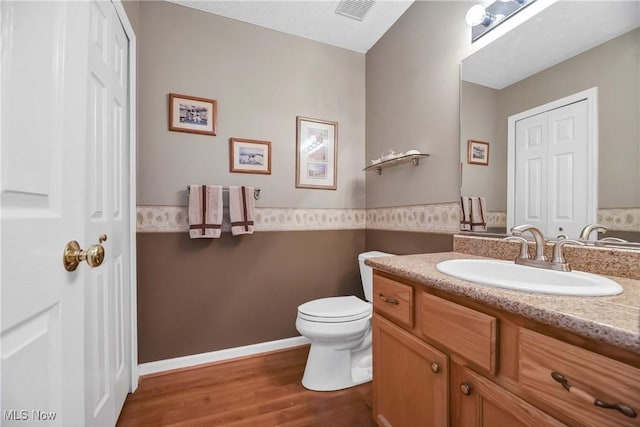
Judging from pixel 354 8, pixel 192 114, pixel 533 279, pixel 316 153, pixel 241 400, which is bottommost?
pixel 241 400

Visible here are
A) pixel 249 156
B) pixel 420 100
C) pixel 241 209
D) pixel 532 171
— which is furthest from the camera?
pixel 249 156

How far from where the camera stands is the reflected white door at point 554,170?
0.98m

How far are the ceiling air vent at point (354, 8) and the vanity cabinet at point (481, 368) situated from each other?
70.4 inches

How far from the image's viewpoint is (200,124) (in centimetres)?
184

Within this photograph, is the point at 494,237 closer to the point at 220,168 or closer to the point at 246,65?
the point at 220,168

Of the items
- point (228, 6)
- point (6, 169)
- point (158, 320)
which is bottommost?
point (158, 320)

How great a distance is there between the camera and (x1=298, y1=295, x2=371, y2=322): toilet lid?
150 centimetres

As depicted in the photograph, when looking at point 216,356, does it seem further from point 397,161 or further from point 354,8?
point 354,8

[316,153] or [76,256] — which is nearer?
[76,256]

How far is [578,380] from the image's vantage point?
20.5 inches

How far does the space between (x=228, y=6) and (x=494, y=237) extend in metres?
2.21

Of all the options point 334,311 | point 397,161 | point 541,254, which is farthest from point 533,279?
point 397,161

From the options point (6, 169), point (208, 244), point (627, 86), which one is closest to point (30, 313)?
point (6, 169)

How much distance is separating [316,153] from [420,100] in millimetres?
852
